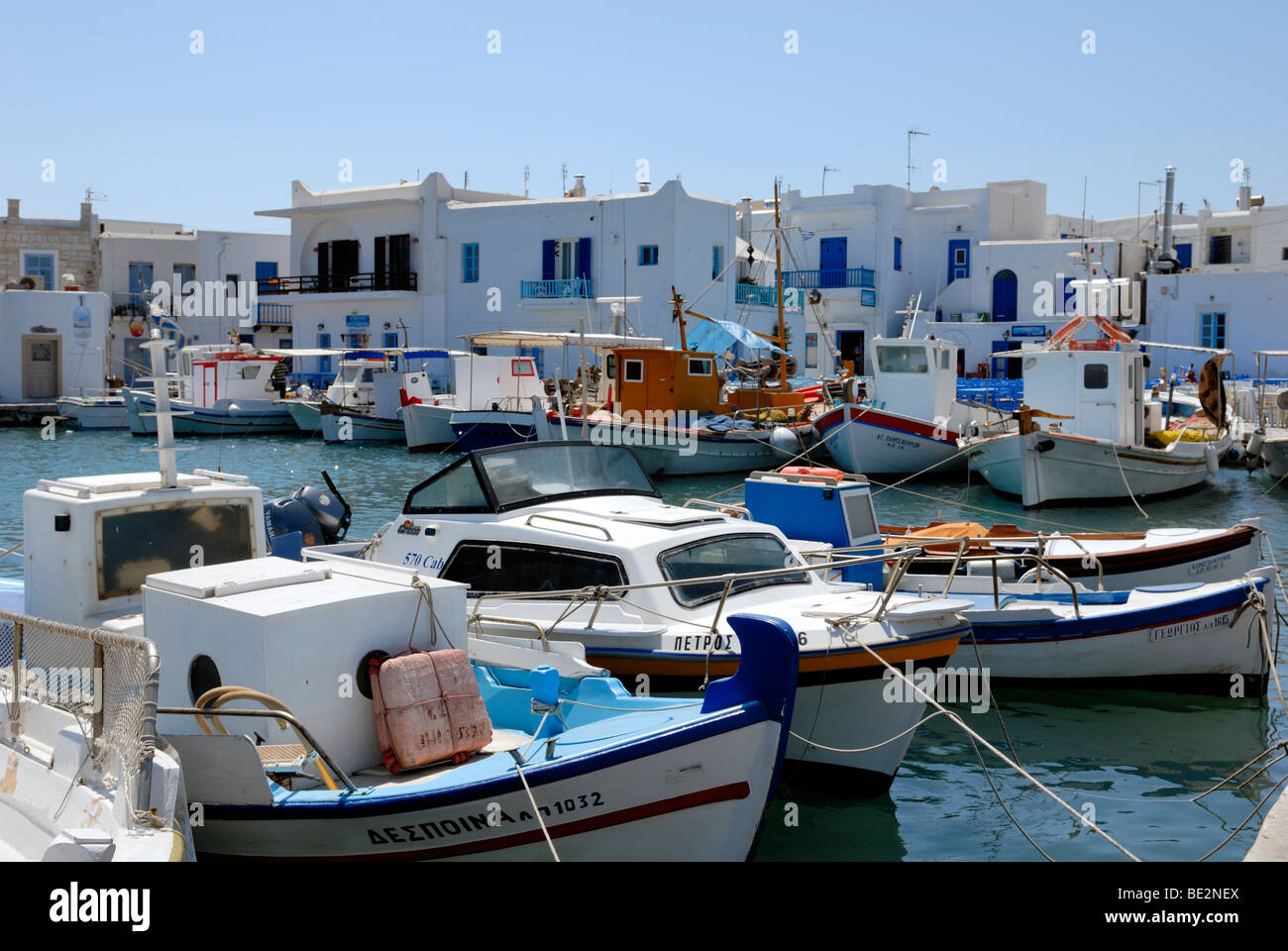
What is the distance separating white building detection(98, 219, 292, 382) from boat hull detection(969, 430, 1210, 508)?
38617 millimetres

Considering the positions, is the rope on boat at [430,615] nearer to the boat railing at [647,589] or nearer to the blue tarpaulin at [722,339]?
the boat railing at [647,589]

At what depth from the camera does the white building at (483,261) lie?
42.2m

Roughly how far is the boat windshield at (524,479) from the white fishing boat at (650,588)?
0.04ft

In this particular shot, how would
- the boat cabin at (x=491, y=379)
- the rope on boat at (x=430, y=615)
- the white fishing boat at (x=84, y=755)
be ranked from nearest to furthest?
the white fishing boat at (x=84, y=755) → the rope on boat at (x=430, y=615) → the boat cabin at (x=491, y=379)

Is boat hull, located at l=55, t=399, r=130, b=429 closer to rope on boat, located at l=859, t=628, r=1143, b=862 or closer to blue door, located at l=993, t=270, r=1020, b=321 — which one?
blue door, located at l=993, t=270, r=1020, b=321

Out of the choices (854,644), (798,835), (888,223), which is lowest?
(798,835)

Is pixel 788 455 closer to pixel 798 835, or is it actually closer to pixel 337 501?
pixel 337 501

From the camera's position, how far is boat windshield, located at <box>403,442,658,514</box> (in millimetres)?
10492

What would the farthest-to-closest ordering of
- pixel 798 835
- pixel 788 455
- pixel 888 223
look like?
pixel 888 223 → pixel 788 455 → pixel 798 835

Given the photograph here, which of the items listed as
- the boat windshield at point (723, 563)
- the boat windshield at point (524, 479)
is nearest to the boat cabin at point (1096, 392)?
the boat windshield at point (524, 479)

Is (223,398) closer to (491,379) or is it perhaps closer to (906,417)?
(491,379)

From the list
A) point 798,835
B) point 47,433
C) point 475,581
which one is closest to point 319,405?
point 47,433

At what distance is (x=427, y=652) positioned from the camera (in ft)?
22.6
